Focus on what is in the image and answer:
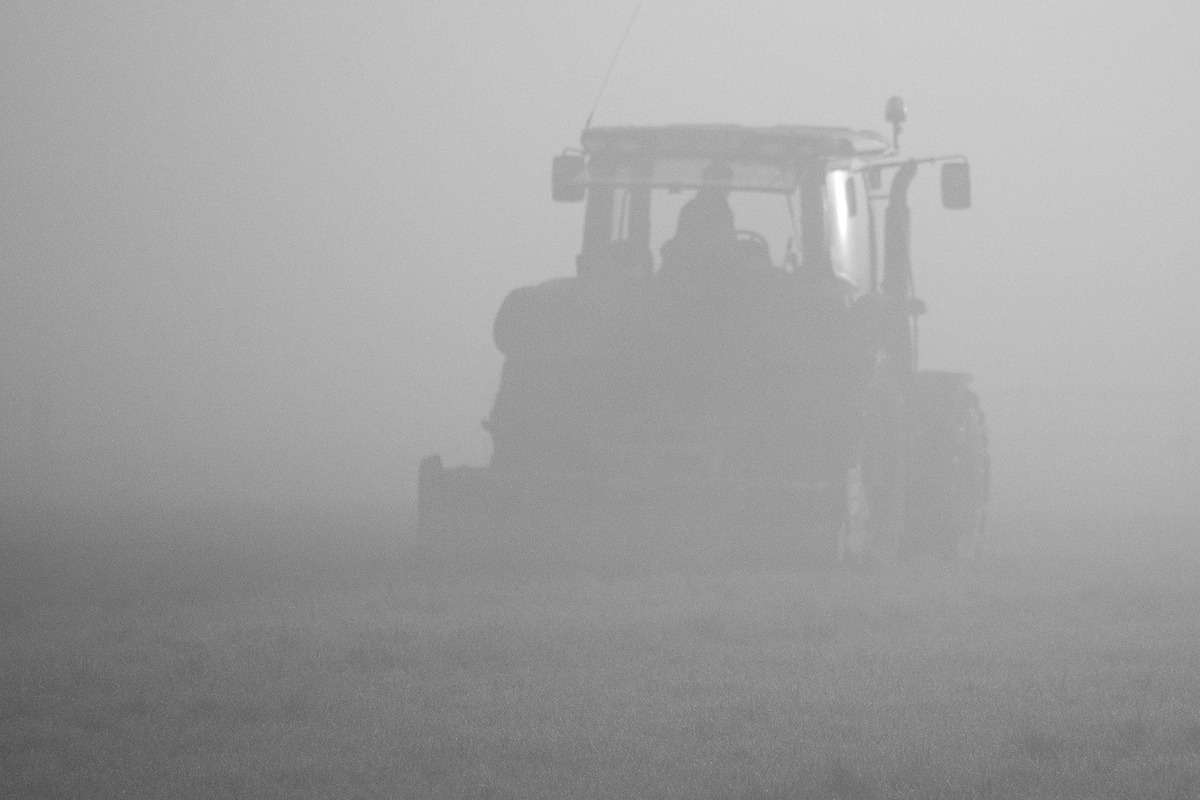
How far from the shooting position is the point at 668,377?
14.1 metres

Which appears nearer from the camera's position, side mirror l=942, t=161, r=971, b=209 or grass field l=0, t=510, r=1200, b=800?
grass field l=0, t=510, r=1200, b=800

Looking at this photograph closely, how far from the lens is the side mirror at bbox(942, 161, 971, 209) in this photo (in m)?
14.5

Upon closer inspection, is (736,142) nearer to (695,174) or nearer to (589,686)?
(695,174)

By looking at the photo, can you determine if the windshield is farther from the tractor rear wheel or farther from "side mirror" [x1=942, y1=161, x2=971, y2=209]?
the tractor rear wheel

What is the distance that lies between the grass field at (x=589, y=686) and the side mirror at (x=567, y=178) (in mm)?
3282

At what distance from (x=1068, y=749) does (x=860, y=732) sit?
0.73m

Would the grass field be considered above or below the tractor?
below

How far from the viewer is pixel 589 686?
8.37m

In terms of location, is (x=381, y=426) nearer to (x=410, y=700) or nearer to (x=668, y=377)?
(x=668, y=377)

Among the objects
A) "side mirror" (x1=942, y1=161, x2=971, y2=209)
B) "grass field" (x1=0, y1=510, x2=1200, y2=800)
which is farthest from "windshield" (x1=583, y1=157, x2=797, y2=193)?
"grass field" (x1=0, y1=510, x2=1200, y2=800)

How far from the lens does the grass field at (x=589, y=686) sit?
261 inches

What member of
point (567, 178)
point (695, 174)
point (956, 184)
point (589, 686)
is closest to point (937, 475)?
point (956, 184)

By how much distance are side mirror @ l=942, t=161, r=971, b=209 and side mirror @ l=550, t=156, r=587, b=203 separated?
8.32ft

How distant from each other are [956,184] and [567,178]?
8.92 feet
